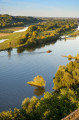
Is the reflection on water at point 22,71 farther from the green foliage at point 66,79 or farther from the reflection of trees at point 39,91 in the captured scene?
the green foliage at point 66,79

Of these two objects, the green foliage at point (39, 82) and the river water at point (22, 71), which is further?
the green foliage at point (39, 82)

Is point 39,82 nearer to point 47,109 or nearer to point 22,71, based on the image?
point 22,71

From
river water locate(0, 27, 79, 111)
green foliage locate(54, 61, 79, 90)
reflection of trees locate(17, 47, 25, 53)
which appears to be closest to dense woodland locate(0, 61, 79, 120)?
river water locate(0, 27, 79, 111)

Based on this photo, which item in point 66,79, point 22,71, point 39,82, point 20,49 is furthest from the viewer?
point 20,49

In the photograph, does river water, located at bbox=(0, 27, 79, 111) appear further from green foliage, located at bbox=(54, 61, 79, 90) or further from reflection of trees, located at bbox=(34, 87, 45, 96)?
green foliage, located at bbox=(54, 61, 79, 90)

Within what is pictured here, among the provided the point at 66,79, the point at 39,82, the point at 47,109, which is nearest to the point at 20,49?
the point at 39,82

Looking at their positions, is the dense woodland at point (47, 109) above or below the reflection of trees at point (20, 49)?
below

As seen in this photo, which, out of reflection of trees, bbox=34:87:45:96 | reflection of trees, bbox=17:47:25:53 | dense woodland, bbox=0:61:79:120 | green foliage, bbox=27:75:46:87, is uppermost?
reflection of trees, bbox=17:47:25:53

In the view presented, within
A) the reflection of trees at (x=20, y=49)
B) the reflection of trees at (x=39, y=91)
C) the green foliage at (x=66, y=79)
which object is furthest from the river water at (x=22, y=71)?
the green foliage at (x=66, y=79)
